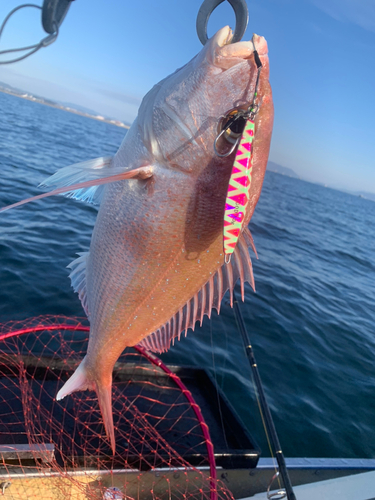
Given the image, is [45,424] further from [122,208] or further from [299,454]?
[299,454]

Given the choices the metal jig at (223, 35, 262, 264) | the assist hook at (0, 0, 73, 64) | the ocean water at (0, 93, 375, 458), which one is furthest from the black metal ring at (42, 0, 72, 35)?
the ocean water at (0, 93, 375, 458)

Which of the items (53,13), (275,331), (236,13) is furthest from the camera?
(275,331)

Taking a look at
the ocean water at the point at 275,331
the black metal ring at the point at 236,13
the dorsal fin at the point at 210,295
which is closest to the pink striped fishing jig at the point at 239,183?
the black metal ring at the point at 236,13

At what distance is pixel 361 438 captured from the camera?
5.46 metres

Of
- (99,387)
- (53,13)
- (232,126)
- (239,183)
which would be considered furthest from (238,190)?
(53,13)

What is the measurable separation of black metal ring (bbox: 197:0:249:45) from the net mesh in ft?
7.26

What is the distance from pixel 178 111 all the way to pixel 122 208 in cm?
60

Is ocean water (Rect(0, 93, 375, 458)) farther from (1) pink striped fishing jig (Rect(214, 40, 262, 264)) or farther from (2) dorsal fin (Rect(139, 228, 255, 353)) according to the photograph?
(1) pink striped fishing jig (Rect(214, 40, 262, 264))

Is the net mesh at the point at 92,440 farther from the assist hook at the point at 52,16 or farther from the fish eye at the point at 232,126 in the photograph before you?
the assist hook at the point at 52,16

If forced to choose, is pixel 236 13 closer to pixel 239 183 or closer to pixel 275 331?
pixel 239 183

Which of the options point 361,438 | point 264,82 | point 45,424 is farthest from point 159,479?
point 361,438

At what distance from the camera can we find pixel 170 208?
181cm

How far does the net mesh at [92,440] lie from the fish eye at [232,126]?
→ 181cm

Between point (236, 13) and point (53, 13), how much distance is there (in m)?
1.90
